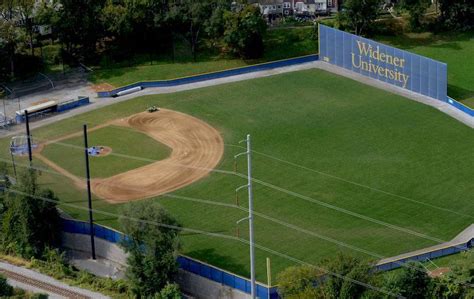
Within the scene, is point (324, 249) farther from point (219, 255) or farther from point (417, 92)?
point (417, 92)

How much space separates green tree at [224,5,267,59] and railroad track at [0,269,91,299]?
54986 millimetres

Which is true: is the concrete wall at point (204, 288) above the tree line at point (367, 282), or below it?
below

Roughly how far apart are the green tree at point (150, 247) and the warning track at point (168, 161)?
46.2ft

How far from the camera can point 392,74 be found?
4348 inches

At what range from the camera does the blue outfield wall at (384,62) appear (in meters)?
106

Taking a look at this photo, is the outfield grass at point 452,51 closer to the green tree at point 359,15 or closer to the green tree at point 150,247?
the green tree at point 359,15

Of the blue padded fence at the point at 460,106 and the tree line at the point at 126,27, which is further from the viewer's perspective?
the tree line at the point at 126,27

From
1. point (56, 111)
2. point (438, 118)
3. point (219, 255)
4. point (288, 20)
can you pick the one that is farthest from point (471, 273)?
point (288, 20)

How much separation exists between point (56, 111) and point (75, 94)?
5.79 meters

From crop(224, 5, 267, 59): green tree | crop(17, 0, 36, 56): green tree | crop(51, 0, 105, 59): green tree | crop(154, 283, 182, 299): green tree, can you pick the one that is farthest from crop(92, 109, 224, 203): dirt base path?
crop(17, 0, 36, 56): green tree

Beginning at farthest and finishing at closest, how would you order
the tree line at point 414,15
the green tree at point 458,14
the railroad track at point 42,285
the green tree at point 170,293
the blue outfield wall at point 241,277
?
the green tree at point 458,14, the tree line at point 414,15, the railroad track at point 42,285, the green tree at point 170,293, the blue outfield wall at point 241,277

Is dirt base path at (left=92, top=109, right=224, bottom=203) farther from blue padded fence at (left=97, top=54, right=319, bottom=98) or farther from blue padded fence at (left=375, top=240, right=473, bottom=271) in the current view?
blue padded fence at (left=375, top=240, right=473, bottom=271)

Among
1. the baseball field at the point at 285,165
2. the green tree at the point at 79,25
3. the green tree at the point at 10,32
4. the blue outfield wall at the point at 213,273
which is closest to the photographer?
the blue outfield wall at the point at 213,273

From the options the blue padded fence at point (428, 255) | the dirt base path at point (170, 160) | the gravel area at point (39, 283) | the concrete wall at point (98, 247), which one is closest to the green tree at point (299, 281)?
the blue padded fence at point (428, 255)
